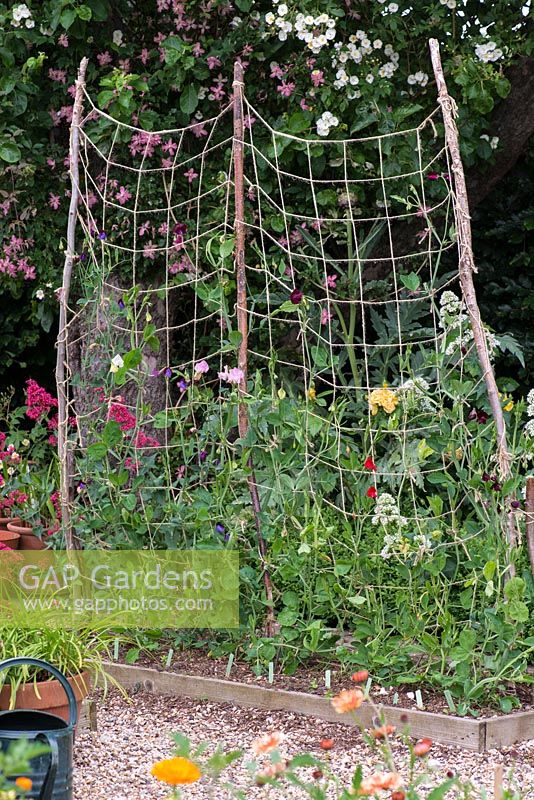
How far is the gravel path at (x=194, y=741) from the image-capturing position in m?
2.51

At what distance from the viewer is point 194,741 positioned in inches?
110

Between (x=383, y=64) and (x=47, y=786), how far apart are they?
132 inches

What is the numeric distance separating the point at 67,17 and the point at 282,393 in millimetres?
1914

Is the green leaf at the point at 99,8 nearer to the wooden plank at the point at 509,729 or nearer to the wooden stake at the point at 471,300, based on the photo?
the wooden stake at the point at 471,300

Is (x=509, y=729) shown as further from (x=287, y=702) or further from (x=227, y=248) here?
(x=227, y=248)

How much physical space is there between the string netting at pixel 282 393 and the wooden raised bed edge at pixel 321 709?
0.29 meters

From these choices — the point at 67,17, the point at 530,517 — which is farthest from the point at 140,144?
the point at 530,517

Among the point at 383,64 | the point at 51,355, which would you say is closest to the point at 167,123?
the point at 383,64

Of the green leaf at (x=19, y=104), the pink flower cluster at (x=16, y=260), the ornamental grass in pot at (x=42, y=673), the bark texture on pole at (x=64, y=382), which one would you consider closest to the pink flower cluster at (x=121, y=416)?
the bark texture on pole at (x=64, y=382)

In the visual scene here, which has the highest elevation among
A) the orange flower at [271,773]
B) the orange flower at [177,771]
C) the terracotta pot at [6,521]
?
the terracotta pot at [6,521]

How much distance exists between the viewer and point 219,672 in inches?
126

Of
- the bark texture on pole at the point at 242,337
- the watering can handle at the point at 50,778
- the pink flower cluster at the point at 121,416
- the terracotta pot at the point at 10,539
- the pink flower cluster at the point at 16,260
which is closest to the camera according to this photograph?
the watering can handle at the point at 50,778

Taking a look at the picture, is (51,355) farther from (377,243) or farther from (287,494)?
(287,494)

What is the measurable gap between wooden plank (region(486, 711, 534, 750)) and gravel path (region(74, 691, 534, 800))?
25 mm
